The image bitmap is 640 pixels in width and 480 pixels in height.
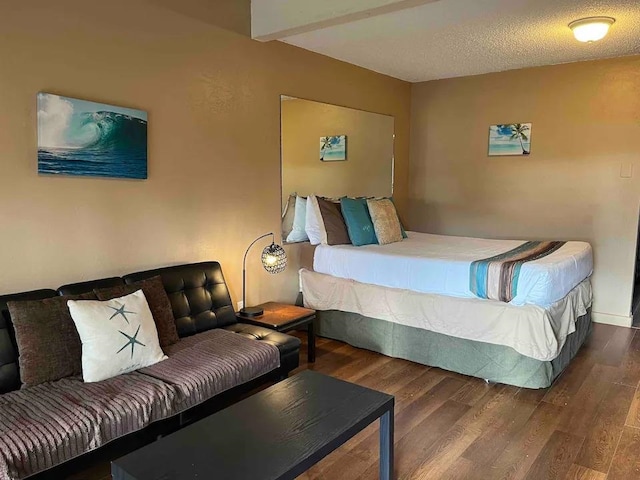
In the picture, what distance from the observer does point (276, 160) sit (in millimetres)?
3914

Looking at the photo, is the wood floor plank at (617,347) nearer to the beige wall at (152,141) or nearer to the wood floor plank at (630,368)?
the wood floor plank at (630,368)

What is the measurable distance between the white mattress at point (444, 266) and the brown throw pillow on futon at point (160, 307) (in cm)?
155

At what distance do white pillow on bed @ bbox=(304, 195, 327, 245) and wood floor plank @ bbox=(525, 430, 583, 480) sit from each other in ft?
7.24

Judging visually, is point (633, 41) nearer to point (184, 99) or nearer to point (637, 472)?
point (637, 472)

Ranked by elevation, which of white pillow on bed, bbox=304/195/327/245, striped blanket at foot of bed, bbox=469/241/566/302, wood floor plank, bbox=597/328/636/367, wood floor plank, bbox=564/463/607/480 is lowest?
wood floor plank, bbox=564/463/607/480

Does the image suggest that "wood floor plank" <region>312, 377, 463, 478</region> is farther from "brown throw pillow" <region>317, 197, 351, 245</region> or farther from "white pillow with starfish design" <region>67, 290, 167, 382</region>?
"brown throw pillow" <region>317, 197, 351, 245</region>

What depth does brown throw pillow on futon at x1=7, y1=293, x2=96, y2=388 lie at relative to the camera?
2146 millimetres

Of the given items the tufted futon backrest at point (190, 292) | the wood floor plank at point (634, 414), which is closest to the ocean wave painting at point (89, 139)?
the tufted futon backrest at point (190, 292)

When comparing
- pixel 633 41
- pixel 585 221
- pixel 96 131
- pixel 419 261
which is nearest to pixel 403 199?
pixel 585 221

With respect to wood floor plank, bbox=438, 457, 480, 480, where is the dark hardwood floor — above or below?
above

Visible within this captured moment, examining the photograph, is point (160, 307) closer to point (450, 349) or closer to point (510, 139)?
point (450, 349)

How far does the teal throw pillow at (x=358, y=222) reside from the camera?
13.4ft

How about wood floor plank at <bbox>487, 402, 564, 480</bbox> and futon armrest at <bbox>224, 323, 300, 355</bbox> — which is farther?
futon armrest at <bbox>224, 323, 300, 355</bbox>

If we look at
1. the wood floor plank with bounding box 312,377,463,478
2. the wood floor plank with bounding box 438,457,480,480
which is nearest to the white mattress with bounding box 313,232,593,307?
the wood floor plank with bounding box 312,377,463,478
